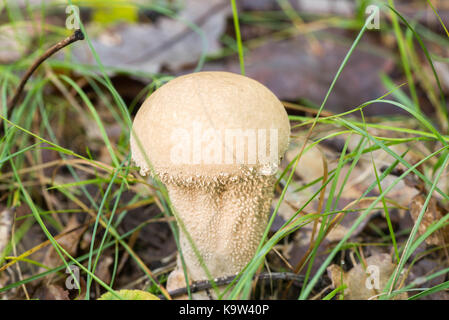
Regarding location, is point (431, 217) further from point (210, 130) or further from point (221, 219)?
point (210, 130)

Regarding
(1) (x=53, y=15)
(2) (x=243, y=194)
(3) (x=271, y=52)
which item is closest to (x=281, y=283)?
(2) (x=243, y=194)

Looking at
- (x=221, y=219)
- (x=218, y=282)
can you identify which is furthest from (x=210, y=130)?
(x=218, y=282)

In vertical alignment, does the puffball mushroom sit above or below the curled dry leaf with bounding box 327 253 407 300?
above

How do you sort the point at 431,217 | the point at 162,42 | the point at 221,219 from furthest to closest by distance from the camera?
1. the point at 162,42
2. the point at 431,217
3. the point at 221,219

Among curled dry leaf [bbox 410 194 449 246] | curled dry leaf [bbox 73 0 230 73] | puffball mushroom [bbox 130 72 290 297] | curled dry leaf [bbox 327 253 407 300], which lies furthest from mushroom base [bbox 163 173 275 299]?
curled dry leaf [bbox 73 0 230 73]

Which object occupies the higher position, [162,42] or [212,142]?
[162,42]

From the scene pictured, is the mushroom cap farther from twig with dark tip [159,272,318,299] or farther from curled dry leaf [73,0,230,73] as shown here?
curled dry leaf [73,0,230,73]
